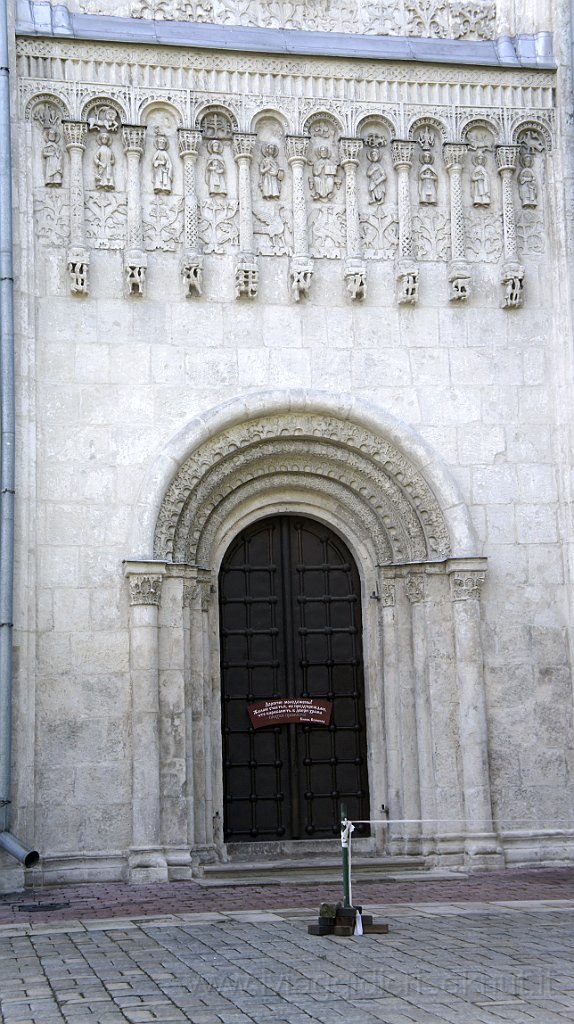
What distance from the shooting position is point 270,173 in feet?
50.7

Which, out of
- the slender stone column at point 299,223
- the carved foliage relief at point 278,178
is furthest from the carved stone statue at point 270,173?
the slender stone column at point 299,223

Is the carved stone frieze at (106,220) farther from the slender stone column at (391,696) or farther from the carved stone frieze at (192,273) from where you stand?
the slender stone column at (391,696)

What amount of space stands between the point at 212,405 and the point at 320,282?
2.01m

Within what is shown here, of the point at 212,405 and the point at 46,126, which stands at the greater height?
the point at 46,126

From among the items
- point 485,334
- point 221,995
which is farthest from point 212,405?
point 221,995

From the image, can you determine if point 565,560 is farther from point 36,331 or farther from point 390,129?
point 36,331

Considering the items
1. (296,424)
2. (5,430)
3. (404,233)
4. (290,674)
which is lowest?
(290,674)

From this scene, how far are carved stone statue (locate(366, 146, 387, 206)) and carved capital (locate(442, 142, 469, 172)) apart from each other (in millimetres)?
783

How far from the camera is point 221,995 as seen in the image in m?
7.57

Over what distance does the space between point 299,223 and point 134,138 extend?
7.03ft

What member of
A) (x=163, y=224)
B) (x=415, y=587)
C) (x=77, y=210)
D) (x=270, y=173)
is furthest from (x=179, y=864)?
(x=270, y=173)

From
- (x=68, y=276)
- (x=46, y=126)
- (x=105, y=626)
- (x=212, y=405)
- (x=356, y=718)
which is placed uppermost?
(x=46, y=126)

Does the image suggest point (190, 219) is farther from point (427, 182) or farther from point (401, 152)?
point (427, 182)

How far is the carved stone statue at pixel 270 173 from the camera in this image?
15.4m
